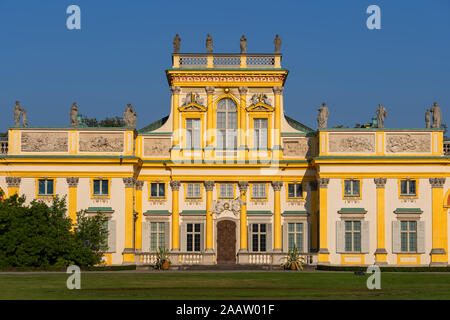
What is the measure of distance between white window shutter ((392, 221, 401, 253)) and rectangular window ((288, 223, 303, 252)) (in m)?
5.90

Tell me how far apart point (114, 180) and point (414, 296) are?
95.5ft

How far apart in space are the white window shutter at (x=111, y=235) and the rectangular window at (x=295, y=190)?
11480 mm

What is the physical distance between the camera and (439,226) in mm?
53844

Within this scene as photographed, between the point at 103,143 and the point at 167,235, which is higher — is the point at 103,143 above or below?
above

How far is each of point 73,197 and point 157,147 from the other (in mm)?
6378

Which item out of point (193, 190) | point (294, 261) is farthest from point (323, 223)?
point (193, 190)

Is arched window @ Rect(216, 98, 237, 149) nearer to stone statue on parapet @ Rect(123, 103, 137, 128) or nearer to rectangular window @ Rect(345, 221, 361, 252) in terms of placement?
stone statue on parapet @ Rect(123, 103, 137, 128)

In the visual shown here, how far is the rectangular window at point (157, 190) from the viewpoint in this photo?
5625cm

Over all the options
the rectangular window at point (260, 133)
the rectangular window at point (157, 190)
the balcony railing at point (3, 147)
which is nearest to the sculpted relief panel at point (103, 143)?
the rectangular window at point (157, 190)

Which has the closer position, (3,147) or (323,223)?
(323,223)

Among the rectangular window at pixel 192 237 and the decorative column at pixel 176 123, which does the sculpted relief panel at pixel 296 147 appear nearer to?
the decorative column at pixel 176 123

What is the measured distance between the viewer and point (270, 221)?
5597 cm

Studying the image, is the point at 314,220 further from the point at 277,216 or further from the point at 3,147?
the point at 3,147
